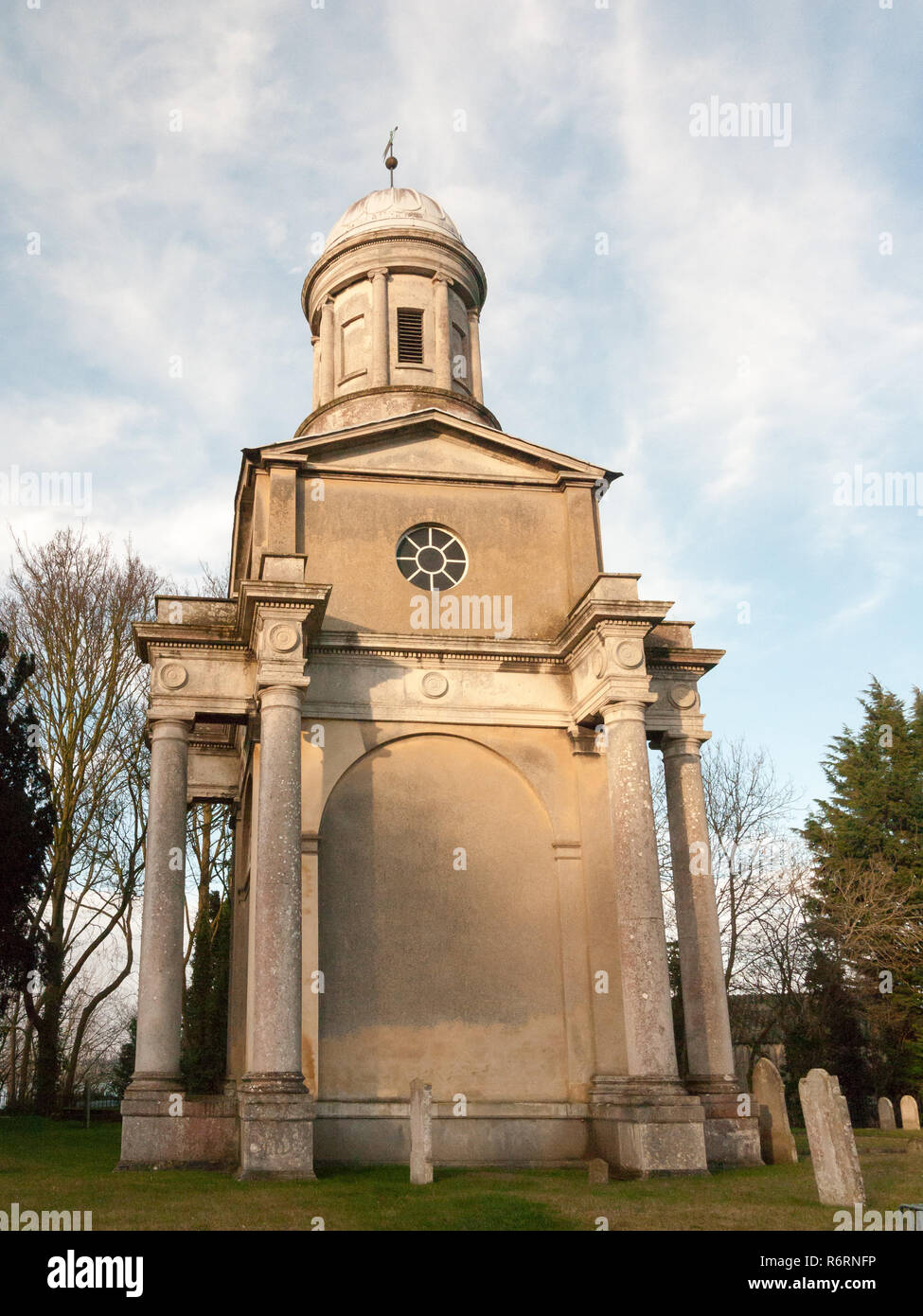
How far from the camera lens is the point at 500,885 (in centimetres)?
1812

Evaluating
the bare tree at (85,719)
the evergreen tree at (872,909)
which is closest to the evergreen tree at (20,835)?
the bare tree at (85,719)

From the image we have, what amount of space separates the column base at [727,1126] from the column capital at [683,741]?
5.28m

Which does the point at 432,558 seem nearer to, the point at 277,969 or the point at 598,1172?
the point at 277,969

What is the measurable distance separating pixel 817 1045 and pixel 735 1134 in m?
18.8

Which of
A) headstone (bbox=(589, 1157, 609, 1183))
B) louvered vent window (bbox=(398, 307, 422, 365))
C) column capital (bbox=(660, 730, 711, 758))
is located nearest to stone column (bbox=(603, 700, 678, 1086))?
headstone (bbox=(589, 1157, 609, 1183))

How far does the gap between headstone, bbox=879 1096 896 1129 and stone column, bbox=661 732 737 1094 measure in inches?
556

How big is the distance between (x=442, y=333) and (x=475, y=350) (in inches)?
56.7

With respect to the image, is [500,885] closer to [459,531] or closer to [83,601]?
[459,531]

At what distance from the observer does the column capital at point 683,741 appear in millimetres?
19266

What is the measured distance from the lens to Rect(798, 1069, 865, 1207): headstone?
11.5 m

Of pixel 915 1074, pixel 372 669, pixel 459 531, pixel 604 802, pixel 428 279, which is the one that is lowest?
pixel 915 1074

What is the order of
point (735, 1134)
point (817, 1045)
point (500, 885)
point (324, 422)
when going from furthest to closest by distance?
point (817, 1045) → point (324, 422) → point (500, 885) → point (735, 1134)
